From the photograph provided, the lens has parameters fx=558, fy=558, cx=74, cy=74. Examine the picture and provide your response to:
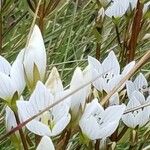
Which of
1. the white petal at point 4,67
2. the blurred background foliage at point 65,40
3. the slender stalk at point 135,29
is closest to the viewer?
the white petal at point 4,67

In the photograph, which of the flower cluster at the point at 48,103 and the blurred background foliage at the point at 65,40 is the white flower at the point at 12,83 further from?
the blurred background foliage at the point at 65,40

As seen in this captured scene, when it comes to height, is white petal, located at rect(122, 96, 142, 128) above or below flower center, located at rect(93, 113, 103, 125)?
below

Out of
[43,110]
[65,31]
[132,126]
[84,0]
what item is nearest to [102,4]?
[132,126]

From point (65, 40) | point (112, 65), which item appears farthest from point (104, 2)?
point (65, 40)

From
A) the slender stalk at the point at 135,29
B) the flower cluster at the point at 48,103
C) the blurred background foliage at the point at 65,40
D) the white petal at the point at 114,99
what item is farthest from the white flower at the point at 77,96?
the blurred background foliage at the point at 65,40

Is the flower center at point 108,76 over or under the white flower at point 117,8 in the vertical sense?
under

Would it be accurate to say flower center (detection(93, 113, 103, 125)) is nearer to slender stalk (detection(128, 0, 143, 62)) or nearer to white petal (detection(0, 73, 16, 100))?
white petal (detection(0, 73, 16, 100))

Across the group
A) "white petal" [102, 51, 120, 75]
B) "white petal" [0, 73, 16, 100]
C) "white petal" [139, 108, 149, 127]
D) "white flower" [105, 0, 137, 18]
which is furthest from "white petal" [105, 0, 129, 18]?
"white petal" [0, 73, 16, 100]

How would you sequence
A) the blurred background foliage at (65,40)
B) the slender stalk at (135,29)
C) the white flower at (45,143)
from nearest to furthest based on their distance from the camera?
1. the white flower at (45,143)
2. the slender stalk at (135,29)
3. the blurred background foliage at (65,40)
